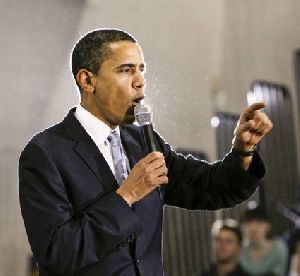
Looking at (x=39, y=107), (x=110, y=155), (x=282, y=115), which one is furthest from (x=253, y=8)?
(x=110, y=155)

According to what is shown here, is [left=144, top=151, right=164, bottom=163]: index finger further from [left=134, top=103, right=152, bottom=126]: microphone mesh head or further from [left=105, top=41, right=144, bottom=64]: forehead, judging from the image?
[left=105, top=41, right=144, bottom=64]: forehead

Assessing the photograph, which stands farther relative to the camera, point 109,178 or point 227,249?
point 227,249

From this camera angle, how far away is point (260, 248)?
83.8 inches

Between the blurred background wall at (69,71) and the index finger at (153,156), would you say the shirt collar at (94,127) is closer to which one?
the index finger at (153,156)

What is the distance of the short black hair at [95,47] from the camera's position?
115cm

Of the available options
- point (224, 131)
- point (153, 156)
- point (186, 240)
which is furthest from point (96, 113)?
point (186, 240)

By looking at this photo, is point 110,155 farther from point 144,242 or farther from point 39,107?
point 39,107

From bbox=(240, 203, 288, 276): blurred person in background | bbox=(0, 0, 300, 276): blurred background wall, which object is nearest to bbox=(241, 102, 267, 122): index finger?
bbox=(0, 0, 300, 276): blurred background wall

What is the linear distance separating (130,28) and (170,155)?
0.62 m

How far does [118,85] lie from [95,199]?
0.21 meters

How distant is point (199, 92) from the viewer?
1806 mm

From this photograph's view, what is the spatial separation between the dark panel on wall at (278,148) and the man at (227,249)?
0.79 ft

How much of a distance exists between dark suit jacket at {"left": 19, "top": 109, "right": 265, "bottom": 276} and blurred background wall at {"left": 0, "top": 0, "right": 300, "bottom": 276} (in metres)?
0.49

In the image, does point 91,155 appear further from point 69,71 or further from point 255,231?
point 255,231
